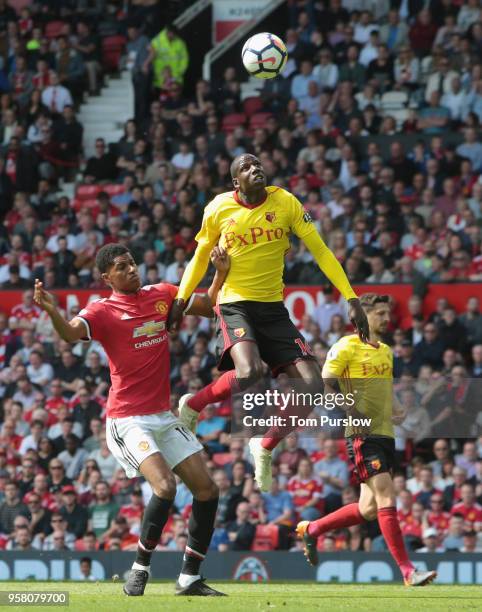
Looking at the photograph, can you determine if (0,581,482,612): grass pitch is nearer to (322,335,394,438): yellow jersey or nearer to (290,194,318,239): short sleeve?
(322,335,394,438): yellow jersey

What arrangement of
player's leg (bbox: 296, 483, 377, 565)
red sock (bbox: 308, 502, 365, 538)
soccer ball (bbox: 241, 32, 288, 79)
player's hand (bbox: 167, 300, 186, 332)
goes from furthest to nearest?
soccer ball (bbox: 241, 32, 288, 79) < red sock (bbox: 308, 502, 365, 538) < player's leg (bbox: 296, 483, 377, 565) < player's hand (bbox: 167, 300, 186, 332)

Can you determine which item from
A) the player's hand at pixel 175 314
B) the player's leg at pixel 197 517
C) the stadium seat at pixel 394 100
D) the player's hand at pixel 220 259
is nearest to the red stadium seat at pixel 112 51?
the stadium seat at pixel 394 100

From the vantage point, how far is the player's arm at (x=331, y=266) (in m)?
11.2

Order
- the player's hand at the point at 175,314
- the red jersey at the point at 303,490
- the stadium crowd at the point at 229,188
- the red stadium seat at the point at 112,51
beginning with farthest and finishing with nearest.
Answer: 1. the red stadium seat at the point at 112,51
2. the stadium crowd at the point at 229,188
3. the red jersey at the point at 303,490
4. the player's hand at the point at 175,314

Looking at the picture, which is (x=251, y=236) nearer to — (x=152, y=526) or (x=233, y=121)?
(x=152, y=526)

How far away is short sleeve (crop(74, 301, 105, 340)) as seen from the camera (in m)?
10.7

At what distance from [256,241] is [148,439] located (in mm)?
1831

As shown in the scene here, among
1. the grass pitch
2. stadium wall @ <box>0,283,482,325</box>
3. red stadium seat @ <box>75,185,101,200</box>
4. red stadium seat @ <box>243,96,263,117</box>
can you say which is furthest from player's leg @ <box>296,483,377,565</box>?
red stadium seat @ <box>243,96,263,117</box>

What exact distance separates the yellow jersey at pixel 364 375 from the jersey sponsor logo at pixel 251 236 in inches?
49.7

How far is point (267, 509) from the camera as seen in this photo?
16594 millimetres

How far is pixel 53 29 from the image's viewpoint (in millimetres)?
26531

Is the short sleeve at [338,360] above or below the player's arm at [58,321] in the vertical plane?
below

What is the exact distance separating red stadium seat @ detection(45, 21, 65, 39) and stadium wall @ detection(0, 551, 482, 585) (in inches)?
488

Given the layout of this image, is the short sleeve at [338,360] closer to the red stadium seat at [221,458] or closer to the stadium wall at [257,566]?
the stadium wall at [257,566]
